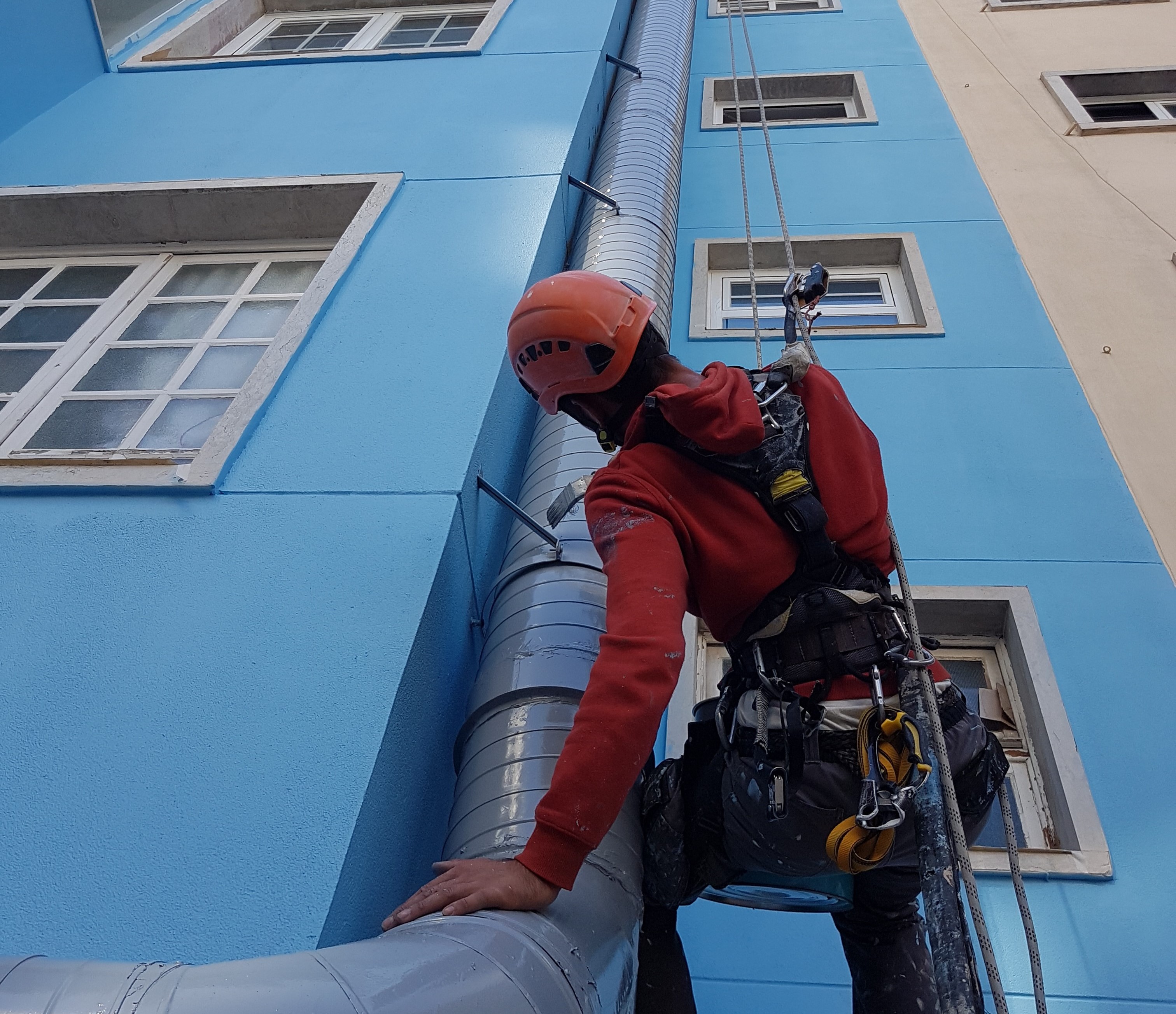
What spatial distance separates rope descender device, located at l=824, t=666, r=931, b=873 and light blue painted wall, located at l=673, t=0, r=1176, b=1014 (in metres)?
1.69

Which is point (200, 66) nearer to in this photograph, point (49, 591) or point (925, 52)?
point (49, 591)

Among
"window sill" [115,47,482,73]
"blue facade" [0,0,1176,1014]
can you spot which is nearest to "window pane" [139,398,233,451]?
"blue facade" [0,0,1176,1014]

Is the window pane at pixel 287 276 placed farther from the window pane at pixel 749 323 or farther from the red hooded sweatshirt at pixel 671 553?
the red hooded sweatshirt at pixel 671 553

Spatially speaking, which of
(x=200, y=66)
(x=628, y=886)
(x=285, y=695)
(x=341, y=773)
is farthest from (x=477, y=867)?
(x=200, y=66)

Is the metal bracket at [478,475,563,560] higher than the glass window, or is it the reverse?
the glass window

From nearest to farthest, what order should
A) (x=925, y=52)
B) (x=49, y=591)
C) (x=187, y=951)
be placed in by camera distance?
(x=187, y=951) < (x=49, y=591) < (x=925, y=52)

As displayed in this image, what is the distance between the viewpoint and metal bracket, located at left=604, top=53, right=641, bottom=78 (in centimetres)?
707

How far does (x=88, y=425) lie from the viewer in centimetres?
426

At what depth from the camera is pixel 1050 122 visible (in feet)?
26.2

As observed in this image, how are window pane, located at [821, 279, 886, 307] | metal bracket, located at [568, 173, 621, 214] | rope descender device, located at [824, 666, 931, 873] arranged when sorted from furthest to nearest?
1. window pane, located at [821, 279, 886, 307]
2. metal bracket, located at [568, 173, 621, 214]
3. rope descender device, located at [824, 666, 931, 873]

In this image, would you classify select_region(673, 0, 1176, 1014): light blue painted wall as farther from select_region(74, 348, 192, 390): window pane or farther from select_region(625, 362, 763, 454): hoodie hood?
select_region(74, 348, 192, 390): window pane

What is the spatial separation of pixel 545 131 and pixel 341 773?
4.41m

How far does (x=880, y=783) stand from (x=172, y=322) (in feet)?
14.8

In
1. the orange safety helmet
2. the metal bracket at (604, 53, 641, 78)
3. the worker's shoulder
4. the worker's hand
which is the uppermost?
the metal bracket at (604, 53, 641, 78)
